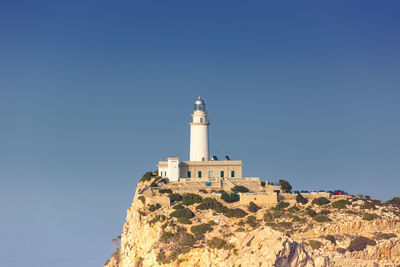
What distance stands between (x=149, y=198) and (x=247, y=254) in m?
18.0

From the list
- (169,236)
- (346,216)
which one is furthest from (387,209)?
(169,236)

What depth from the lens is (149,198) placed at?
71688 millimetres

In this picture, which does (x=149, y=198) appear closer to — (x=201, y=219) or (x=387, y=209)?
(x=201, y=219)

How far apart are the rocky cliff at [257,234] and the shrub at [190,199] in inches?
3.9

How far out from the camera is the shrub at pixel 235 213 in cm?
6775

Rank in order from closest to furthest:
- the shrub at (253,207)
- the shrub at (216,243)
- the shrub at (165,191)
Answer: the shrub at (216,243) < the shrub at (253,207) < the shrub at (165,191)

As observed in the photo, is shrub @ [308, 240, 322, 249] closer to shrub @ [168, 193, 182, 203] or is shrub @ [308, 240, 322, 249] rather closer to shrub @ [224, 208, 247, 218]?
shrub @ [224, 208, 247, 218]

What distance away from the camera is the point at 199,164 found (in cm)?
8150

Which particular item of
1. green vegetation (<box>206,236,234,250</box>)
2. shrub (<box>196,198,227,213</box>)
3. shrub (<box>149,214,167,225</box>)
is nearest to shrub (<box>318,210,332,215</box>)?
shrub (<box>196,198,227,213</box>)

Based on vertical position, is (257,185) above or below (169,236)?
above

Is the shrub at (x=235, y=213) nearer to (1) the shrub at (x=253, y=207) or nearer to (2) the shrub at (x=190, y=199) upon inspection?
(1) the shrub at (x=253, y=207)

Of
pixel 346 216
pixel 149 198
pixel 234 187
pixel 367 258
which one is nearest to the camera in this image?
pixel 367 258

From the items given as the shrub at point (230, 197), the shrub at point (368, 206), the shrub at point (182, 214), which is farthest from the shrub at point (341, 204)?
the shrub at point (182, 214)

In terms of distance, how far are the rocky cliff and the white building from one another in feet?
19.7
